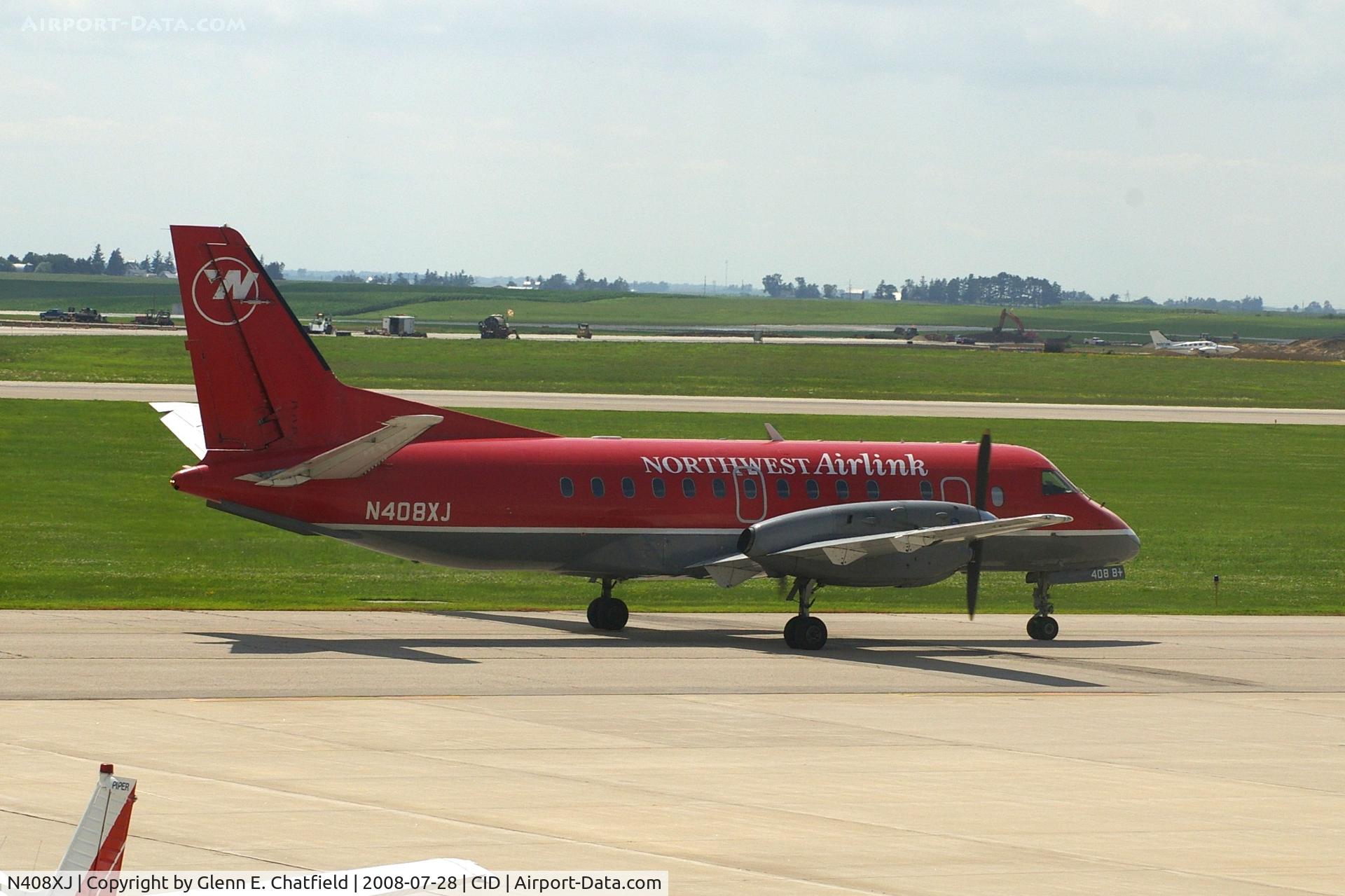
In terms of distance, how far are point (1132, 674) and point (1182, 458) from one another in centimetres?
4236

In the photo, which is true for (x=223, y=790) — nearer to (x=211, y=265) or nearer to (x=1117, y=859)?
(x=1117, y=859)

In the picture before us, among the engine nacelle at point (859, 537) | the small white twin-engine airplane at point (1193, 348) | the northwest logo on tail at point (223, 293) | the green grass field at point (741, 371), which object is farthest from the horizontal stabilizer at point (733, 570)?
the small white twin-engine airplane at point (1193, 348)

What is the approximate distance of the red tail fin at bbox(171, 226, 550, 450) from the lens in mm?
27547

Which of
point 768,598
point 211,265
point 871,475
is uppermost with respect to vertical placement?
point 211,265

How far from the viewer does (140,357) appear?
104 meters

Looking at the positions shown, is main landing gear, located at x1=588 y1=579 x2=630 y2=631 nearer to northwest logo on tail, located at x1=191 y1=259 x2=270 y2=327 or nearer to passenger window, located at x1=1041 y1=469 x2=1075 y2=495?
northwest logo on tail, located at x1=191 y1=259 x2=270 y2=327

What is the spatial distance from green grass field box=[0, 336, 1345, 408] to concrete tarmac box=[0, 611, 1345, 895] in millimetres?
62954

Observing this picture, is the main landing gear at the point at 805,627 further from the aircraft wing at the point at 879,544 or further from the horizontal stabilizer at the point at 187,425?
the horizontal stabilizer at the point at 187,425

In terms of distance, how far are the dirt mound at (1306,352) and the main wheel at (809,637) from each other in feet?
447

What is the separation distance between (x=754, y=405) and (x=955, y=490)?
50836 mm

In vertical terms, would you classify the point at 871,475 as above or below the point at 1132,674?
above

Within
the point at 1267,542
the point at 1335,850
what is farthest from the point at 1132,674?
the point at 1267,542

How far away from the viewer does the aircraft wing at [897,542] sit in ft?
90.7

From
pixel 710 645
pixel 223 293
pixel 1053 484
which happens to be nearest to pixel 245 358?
pixel 223 293
